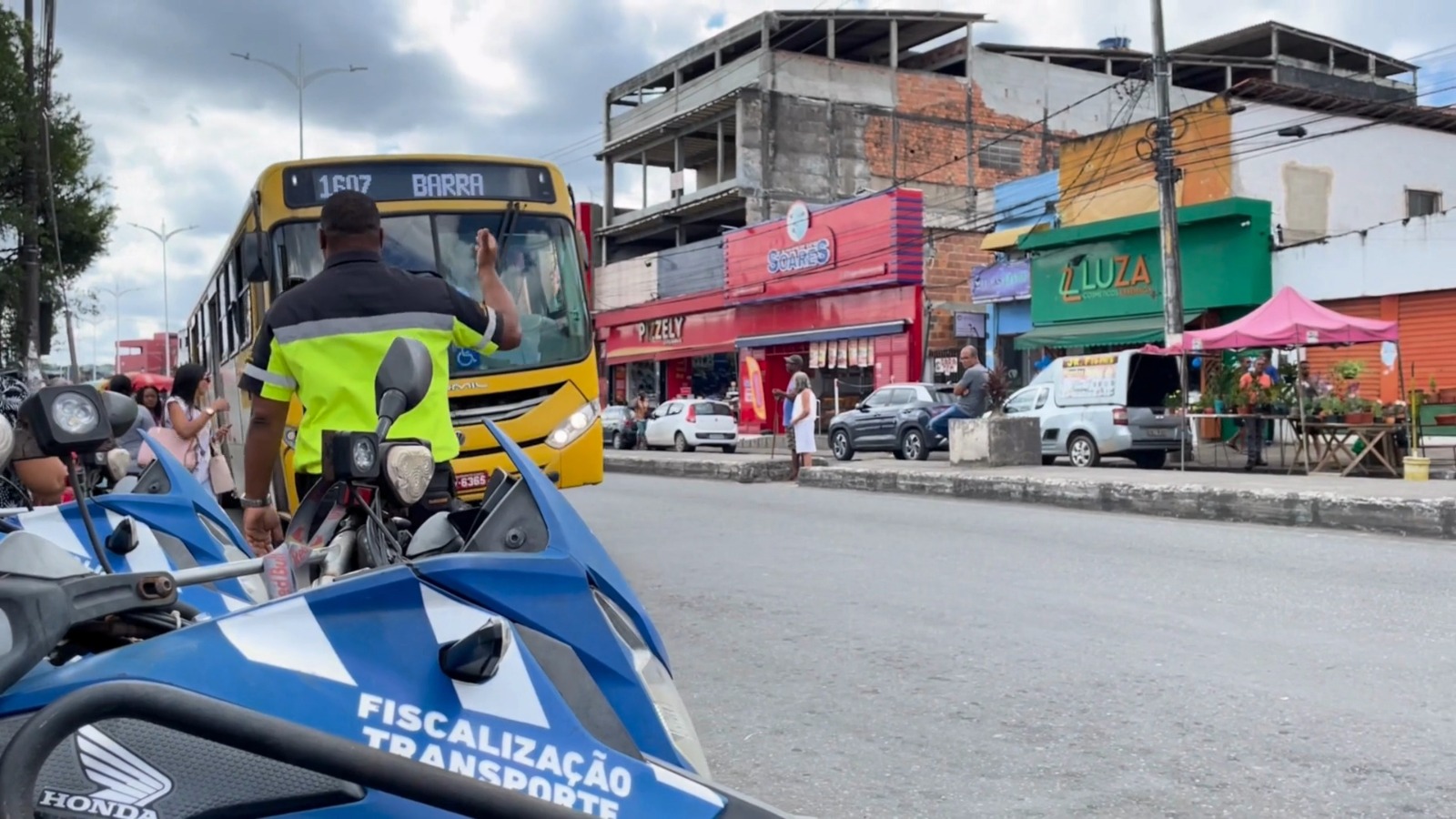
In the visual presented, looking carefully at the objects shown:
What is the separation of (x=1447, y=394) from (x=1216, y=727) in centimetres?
1639

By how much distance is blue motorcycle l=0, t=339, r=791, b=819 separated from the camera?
5.32 feet

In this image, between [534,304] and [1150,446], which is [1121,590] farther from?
[1150,446]

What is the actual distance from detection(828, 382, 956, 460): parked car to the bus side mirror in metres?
15.3

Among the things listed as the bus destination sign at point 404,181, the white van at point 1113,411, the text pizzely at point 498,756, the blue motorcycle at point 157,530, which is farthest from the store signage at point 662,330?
the text pizzely at point 498,756

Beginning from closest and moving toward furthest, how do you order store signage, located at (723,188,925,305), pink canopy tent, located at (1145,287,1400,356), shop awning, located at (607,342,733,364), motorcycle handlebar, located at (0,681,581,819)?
motorcycle handlebar, located at (0,681,581,819) → pink canopy tent, located at (1145,287,1400,356) → store signage, located at (723,188,925,305) → shop awning, located at (607,342,733,364)

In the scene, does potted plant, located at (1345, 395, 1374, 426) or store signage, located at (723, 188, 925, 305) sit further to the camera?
store signage, located at (723, 188, 925, 305)

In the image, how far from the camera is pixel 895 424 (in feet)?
73.0

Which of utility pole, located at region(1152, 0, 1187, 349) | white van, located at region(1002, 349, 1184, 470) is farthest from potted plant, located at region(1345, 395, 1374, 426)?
utility pole, located at region(1152, 0, 1187, 349)

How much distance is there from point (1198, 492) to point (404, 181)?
8.15 m

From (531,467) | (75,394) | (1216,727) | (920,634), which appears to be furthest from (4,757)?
(920,634)

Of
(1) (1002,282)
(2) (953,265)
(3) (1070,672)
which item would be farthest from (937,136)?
(3) (1070,672)

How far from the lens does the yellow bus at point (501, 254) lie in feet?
25.2

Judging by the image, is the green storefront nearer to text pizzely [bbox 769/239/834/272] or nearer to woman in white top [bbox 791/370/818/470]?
text pizzely [bbox 769/239/834/272]

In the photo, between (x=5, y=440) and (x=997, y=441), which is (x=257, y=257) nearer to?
(x=5, y=440)
